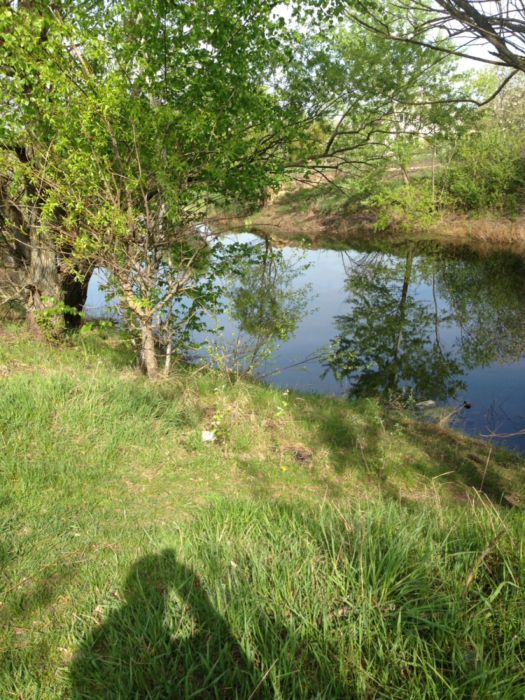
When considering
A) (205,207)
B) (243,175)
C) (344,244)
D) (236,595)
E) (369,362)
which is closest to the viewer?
(236,595)

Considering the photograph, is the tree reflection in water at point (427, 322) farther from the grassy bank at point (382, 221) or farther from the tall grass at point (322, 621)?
the tall grass at point (322, 621)

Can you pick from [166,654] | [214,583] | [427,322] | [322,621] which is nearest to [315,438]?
[214,583]

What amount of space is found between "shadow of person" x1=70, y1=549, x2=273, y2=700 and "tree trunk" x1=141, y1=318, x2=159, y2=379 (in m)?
4.72

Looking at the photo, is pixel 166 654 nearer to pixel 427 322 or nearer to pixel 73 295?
pixel 73 295

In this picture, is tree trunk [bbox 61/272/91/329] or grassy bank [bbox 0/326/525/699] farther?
tree trunk [bbox 61/272/91/329]

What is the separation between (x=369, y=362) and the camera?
13.6 meters

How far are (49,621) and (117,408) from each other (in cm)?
279

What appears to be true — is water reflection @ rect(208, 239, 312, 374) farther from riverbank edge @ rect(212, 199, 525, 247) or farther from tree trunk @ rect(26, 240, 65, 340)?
riverbank edge @ rect(212, 199, 525, 247)

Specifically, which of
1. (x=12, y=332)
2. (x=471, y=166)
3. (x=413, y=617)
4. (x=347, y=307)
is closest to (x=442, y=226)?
(x=471, y=166)

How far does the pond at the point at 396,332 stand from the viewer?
34.4 feet

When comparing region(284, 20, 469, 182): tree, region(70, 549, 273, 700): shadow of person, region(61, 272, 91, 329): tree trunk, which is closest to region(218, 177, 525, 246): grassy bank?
region(284, 20, 469, 182): tree

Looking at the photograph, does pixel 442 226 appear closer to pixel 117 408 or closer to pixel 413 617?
pixel 117 408

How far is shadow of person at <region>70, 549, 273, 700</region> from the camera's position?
202 centimetres

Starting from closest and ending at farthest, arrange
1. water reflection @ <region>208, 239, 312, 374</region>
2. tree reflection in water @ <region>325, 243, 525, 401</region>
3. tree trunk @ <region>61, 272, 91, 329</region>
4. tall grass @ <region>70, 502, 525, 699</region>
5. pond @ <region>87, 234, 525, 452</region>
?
1. tall grass @ <region>70, 502, 525, 699</region>
2. water reflection @ <region>208, 239, 312, 374</region>
3. tree trunk @ <region>61, 272, 91, 329</region>
4. pond @ <region>87, 234, 525, 452</region>
5. tree reflection in water @ <region>325, 243, 525, 401</region>
